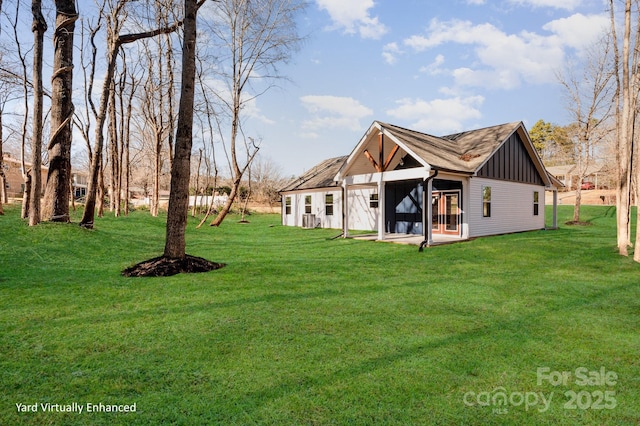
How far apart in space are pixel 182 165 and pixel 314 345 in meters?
5.21

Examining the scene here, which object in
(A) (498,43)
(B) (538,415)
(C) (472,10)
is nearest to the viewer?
(B) (538,415)

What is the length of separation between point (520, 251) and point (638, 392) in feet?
26.5

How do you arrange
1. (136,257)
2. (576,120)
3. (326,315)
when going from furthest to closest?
(576,120)
(136,257)
(326,315)

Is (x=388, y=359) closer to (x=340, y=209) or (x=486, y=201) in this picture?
(x=486, y=201)

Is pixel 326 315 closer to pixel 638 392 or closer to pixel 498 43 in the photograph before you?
pixel 638 392

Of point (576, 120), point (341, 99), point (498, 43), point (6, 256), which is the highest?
point (341, 99)

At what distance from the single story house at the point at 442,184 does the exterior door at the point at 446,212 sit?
0.02m

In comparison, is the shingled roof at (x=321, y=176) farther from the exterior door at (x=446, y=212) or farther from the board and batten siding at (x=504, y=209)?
the board and batten siding at (x=504, y=209)

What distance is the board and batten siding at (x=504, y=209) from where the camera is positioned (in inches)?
548

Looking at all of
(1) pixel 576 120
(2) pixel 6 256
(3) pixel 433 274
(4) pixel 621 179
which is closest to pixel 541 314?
(3) pixel 433 274

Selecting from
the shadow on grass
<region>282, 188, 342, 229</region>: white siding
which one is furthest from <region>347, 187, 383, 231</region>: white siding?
the shadow on grass

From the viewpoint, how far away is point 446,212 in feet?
49.4

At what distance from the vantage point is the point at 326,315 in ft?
14.9

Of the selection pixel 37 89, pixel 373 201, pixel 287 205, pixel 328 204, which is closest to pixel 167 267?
pixel 37 89
